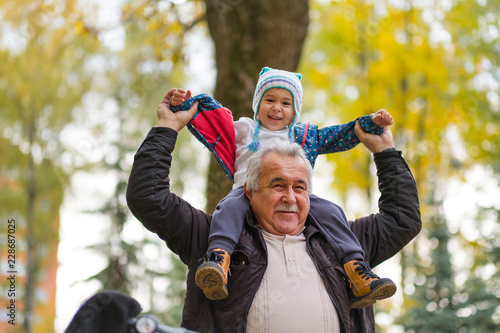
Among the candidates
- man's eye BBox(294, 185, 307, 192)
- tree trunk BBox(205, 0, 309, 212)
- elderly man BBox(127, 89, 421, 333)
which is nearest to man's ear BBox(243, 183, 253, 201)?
elderly man BBox(127, 89, 421, 333)

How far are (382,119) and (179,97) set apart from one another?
3.55ft

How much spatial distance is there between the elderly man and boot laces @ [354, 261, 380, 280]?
0.10 metres

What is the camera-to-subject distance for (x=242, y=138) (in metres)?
3.34

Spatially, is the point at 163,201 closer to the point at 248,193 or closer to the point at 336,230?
the point at 248,193

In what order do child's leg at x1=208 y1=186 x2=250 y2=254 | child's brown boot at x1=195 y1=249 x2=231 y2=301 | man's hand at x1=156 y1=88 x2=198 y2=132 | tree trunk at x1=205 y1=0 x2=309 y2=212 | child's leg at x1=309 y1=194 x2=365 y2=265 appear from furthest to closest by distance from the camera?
tree trunk at x1=205 y1=0 x2=309 y2=212
man's hand at x1=156 y1=88 x2=198 y2=132
child's leg at x1=309 y1=194 x2=365 y2=265
child's leg at x1=208 y1=186 x2=250 y2=254
child's brown boot at x1=195 y1=249 x2=231 y2=301

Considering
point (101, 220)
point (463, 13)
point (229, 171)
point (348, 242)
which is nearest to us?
point (348, 242)

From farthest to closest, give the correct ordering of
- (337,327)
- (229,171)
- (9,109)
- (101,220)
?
1. (9,109)
2. (101,220)
3. (229,171)
4. (337,327)

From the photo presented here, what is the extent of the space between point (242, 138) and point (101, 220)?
831cm

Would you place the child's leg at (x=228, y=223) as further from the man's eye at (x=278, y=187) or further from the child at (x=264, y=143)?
the man's eye at (x=278, y=187)

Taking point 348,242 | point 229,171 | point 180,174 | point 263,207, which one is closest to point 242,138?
point 229,171

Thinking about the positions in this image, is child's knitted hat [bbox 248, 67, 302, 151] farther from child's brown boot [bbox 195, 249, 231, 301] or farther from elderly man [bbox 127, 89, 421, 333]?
child's brown boot [bbox 195, 249, 231, 301]

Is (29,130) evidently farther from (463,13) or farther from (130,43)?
(463,13)

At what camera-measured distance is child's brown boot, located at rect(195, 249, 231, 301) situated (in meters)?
2.49

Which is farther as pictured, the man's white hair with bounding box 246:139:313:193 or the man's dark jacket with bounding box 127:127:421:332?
the man's white hair with bounding box 246:139:313:193
